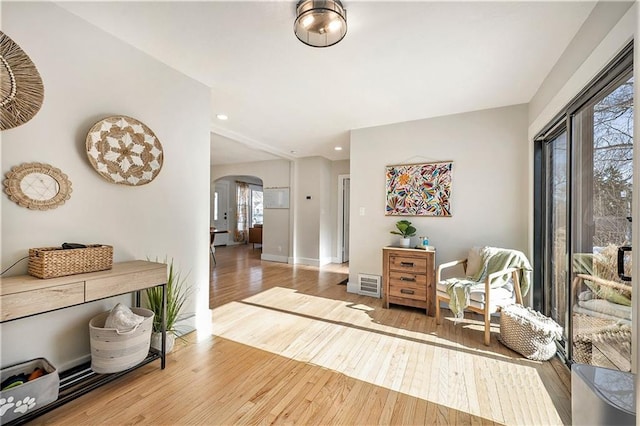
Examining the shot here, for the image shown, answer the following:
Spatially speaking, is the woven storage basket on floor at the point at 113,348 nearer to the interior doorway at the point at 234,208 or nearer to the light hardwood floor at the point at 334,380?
the light hardwood floor at the point at 334,380

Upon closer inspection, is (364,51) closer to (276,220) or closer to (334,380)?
(334,380)

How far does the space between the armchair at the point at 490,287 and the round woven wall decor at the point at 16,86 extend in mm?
3382

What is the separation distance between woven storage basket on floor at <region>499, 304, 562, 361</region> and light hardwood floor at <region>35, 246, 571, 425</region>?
0.07 metres

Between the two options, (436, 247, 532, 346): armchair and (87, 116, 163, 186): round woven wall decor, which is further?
(436, 247, 532, 346): armchair

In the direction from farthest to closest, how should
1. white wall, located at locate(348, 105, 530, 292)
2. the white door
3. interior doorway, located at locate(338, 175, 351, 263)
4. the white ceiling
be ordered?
the white door
interior doorway, located at locate(338, 175, 351, 263)
white wall, located at locate(348, 105, 530, 292)
the white ceiling

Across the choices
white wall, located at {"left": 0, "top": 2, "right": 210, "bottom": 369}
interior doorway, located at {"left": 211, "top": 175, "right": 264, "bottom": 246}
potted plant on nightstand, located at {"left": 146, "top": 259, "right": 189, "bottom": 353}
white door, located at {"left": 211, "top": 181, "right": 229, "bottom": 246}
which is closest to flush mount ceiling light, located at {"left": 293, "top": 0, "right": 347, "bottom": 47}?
white wall, located at {"left": 0, "top": 2, "right": 210, "bottom": 369}

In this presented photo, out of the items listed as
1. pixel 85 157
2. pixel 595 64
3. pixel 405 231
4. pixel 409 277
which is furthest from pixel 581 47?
pixel 85 157

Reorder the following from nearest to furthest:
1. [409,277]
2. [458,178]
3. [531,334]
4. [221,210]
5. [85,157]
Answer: [85,157] < [531,334] < [409,277] < [458,178] < [221,210]

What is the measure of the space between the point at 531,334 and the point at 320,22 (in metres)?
2.71

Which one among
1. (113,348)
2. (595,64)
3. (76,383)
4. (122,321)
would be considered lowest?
(76,383)

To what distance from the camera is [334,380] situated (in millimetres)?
1821

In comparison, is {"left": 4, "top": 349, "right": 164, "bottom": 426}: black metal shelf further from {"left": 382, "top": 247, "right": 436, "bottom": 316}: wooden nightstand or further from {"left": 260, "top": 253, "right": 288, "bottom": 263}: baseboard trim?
{"left": 260, "top": 253, "right": 288, "bottom": 263}: baseboard trim

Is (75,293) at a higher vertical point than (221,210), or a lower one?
lower

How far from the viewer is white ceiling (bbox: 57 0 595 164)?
1.64 m
